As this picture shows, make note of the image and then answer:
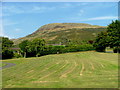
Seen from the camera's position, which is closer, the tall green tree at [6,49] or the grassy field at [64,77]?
the grassy field at [64,77]

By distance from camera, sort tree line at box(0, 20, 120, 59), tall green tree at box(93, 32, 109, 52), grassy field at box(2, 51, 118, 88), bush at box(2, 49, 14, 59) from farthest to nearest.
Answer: bush at box(2, 49, 14, 59), tree line at box(0, 20, 120, 59), tall green tree at box(93, 32, 109, 52), grassy field at box(2, 51, 118, 88)

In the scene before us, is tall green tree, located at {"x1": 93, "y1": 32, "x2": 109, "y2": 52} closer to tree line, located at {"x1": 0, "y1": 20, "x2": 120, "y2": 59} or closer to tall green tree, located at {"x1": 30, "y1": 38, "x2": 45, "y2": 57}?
tree line, located at {"x1": 0, "y1": 20, "x2": 120, "y2": 59}

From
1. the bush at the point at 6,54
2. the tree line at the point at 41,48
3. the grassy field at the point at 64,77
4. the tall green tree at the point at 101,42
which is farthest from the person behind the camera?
the bush at the point at 6,54

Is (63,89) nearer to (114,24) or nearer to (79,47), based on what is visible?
(114,24)

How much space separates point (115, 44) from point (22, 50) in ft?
112

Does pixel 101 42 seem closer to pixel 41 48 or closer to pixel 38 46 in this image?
pixel 41 48

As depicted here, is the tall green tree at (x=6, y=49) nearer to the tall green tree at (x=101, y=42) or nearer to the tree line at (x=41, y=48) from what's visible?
the tree line at (x=41, y=48)

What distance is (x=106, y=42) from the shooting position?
4756 centimetres

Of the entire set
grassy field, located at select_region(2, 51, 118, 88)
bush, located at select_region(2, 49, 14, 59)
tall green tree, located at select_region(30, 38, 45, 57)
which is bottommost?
bush, located at select_region(2, 49, 14, 59)

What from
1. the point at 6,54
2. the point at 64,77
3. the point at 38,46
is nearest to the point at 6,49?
the point at 6,54

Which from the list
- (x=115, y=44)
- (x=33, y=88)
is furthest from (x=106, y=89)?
(x=115, y=44)

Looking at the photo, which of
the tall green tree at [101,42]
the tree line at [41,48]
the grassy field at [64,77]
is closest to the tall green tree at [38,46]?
the tree line at [41,48]

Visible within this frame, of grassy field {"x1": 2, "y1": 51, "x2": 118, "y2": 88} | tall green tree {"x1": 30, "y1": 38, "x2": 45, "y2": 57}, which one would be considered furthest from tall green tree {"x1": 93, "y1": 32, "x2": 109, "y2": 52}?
grassy field {"x1": 2, "y1": 51, "x2": 118, "y2": 88}

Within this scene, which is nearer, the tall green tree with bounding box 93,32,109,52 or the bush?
the tall green tree with bounding box 93,32,109,52
